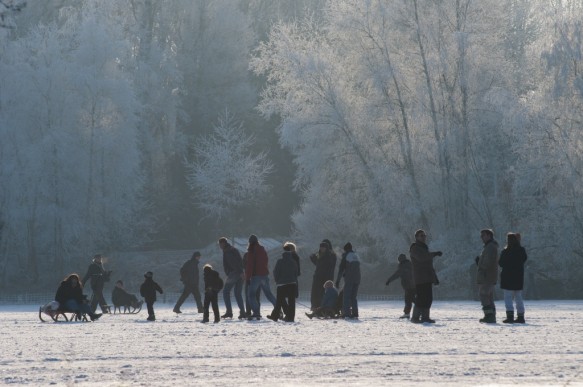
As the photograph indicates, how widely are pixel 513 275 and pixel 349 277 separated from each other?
4.00 metres

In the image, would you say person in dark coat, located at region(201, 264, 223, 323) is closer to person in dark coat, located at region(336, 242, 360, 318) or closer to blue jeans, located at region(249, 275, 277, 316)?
blue jeans, located at region(249, 275, 277, 316)

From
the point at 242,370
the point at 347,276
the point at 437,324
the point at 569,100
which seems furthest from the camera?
the point at 569,100

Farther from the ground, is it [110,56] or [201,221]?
[110,56]

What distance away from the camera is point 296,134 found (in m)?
52.3

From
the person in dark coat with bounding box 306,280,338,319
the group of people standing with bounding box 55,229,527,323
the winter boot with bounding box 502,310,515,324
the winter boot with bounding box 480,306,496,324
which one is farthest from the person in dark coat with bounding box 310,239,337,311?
the winter boot with bounding box 502,310,515,324

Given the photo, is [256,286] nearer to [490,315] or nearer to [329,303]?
[329,303]

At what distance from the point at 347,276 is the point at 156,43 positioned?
46355mm

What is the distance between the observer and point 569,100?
4559cm

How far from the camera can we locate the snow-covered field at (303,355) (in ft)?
38.4

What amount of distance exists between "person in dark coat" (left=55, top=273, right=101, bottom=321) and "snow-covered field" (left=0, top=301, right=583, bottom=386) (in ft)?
19.2

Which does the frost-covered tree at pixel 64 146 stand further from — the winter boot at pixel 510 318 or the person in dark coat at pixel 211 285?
the winter boot at pixel 510 318

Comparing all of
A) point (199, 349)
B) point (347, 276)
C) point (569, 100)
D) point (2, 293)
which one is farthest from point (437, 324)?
point (2, 293)

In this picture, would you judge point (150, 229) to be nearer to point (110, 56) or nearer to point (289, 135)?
point (110, 56)

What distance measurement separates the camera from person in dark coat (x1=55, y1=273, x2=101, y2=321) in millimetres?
29000
